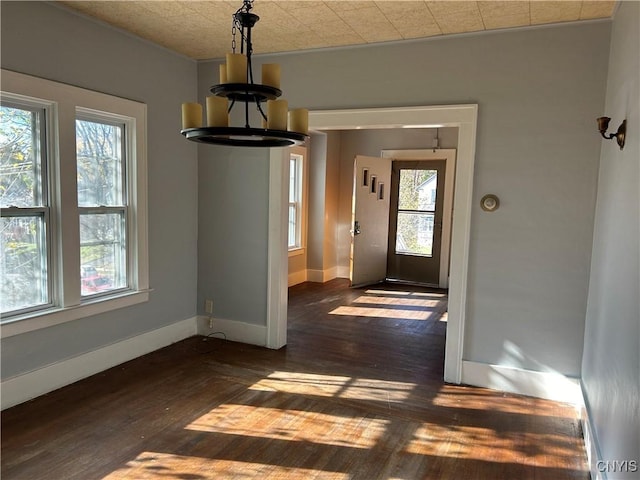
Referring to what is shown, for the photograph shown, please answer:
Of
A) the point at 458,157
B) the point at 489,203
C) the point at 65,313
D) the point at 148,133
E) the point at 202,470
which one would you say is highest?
the point at 148,133

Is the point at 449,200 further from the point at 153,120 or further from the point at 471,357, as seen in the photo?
the point at 153,120

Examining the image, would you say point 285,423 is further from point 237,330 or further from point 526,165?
point 526,165

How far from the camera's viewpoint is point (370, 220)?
698 cm

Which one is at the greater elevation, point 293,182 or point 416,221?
point 293,182

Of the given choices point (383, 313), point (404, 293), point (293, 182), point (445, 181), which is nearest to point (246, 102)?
point (383, 313)

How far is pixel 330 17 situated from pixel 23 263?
2.57m

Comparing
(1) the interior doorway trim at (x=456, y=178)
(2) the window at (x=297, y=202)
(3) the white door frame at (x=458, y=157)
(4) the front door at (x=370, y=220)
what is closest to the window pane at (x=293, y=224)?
(2) the window at (x=297, y=202)

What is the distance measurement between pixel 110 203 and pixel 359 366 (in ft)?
7.76

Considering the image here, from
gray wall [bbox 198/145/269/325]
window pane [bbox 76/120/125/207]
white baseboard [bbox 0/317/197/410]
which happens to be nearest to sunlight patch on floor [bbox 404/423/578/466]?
gray wall [bbox 198/145/269/325]

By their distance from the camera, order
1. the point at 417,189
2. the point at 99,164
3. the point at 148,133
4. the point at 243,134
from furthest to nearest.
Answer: the point at 417,189
the point at 148,133
the point at 99,164
the point at 243,134

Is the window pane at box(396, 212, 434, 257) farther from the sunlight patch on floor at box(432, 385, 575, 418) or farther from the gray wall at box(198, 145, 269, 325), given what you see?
the sunlight patch on floor at box(432, 385, 575, 418)

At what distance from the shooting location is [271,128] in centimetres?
202

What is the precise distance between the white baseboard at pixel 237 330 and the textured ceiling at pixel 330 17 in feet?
7.97

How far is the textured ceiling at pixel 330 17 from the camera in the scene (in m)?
2.84
